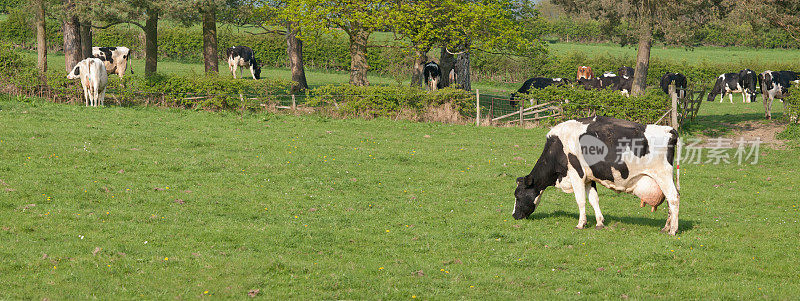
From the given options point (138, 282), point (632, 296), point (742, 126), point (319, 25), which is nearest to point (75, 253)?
point (138, 282)

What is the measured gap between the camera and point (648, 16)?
2959 cm

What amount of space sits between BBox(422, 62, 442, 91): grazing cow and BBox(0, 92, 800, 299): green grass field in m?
15.8

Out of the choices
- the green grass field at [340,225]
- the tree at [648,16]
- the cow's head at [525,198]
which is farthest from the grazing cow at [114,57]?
the cow's head at [525,198]

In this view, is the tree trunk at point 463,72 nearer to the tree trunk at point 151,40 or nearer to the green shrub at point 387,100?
the green shrub at point 387,100

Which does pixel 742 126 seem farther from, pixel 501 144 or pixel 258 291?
pixel 258 291

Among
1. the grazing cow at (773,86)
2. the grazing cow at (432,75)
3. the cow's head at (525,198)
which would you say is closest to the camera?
the cow's head at (525,198)

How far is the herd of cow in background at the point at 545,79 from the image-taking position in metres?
27.0

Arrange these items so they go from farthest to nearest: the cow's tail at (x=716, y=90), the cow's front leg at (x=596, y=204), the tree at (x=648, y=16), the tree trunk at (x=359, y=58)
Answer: the cow's tail at (x=716, y=90)
the tree trunk at (x=359, y=58)
the tree at (x=648, y=16)
the cow's front leg at (x=596, y=204)

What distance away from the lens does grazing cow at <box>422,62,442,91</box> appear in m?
37.8

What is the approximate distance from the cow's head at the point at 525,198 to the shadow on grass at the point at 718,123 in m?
15.4

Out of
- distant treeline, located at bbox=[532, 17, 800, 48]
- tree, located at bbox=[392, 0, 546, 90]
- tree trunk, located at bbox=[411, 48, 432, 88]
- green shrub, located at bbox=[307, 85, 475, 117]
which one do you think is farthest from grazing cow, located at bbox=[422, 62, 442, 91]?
distant treeline, located at bbox=[532, 17, 800, 48]

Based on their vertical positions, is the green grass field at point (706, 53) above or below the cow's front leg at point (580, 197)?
above

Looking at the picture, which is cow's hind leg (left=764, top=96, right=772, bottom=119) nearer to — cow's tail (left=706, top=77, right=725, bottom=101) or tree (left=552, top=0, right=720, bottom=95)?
tree (left=552, top=0, right=720, bottom=95)

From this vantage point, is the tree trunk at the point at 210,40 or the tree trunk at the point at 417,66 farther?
the tree trunk at the point at 417,66
